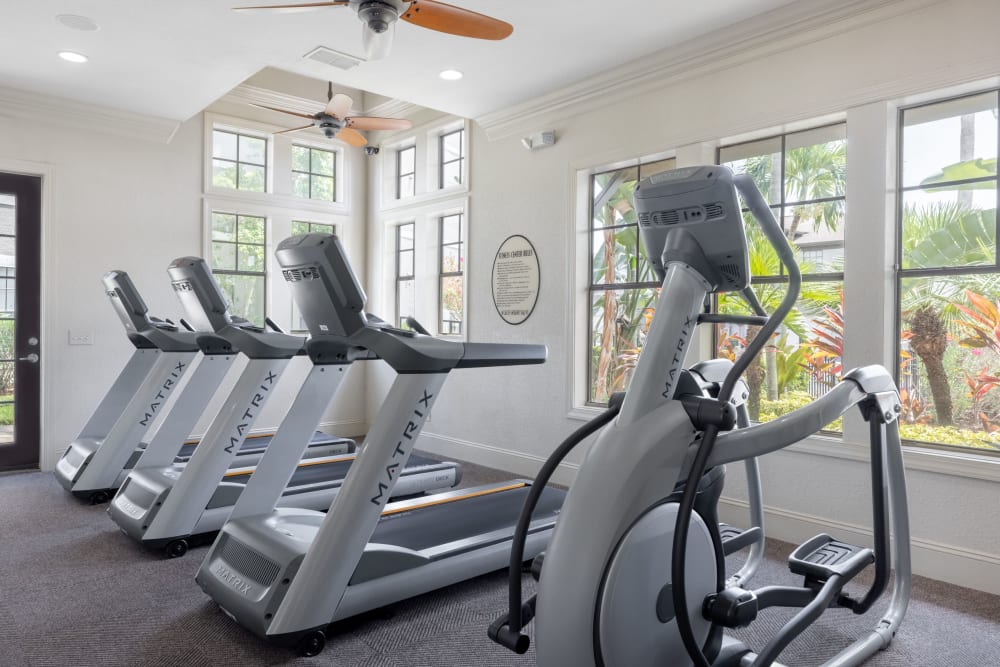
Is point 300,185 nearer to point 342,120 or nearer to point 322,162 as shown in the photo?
point 322,162

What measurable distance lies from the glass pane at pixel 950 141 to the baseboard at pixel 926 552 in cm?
176

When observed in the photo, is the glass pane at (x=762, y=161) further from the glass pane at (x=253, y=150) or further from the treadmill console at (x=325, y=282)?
the glass pane at (x=253, y=150)

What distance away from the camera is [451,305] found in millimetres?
6309

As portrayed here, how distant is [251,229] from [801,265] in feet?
15.3

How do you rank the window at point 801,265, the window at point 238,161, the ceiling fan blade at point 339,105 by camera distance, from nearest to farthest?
the window at point 801,265, the ceiling fan blade at point 339,105, the window at point 238,161

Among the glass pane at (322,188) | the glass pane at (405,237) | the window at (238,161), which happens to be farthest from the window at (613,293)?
the window at (238,161)

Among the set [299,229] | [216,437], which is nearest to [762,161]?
[216,437]

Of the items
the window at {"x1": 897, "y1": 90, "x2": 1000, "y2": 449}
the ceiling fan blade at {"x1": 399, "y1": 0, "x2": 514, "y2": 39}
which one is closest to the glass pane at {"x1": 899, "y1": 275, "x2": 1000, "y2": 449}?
the window at {"x1": 897, "y1": 90, "x2": 1000, "y2": 449}

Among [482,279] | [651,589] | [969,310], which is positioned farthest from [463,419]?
[651,589]

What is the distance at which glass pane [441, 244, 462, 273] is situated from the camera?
6.21 meters

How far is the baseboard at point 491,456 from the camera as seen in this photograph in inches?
196

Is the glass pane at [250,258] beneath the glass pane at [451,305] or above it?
above

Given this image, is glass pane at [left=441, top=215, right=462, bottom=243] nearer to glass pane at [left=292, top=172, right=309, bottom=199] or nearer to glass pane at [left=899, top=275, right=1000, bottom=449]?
glass pane at [left=292, top=172, right=309, bottom=199]

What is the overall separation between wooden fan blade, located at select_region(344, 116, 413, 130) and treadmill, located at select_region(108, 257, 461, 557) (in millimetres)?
1804
